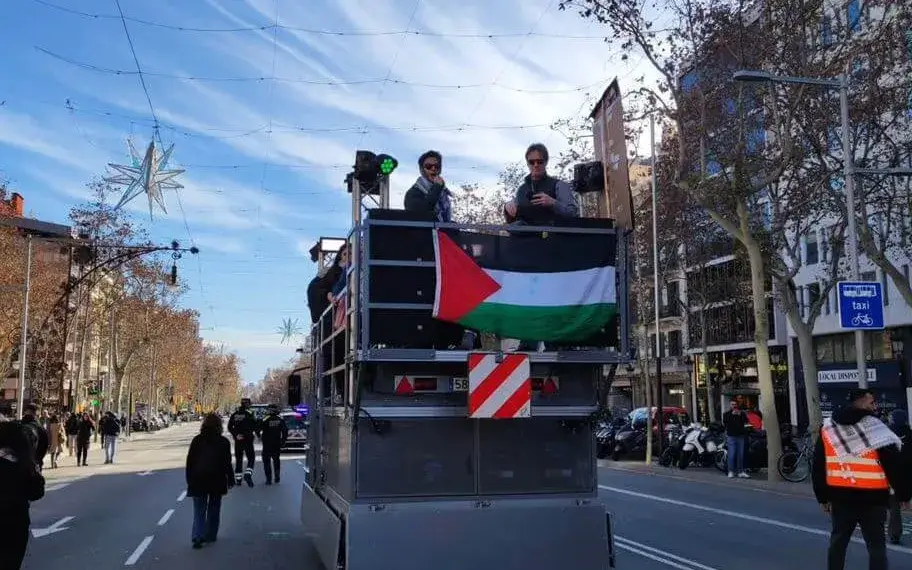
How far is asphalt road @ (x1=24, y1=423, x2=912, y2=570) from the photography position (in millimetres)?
9219

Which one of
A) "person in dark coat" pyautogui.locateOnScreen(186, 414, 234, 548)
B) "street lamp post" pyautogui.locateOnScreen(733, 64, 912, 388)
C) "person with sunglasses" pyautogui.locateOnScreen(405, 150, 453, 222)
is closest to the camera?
"person with sunglasses" pyautogui.locateOnScreen(405, 150, 453, 222)

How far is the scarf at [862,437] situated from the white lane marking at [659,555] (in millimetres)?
2696

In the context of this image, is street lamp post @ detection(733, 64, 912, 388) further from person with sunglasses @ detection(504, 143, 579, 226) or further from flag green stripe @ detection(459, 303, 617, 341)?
flag green stripe @ detection(459, 303, 617, 341)

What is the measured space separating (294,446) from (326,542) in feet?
85.9

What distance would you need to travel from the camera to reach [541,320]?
5.91 m

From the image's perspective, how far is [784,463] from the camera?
19797 millimetres

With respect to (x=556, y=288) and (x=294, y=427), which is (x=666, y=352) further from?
(x=556, y=288)

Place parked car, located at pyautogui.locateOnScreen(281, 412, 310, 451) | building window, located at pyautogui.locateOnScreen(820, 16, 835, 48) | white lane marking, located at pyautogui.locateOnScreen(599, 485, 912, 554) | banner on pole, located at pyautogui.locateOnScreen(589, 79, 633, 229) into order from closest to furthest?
banner on pole, located at pyautogui.locateOnScreen(589, 79, 633, 229) → white lane marking, located at pyautogui.locateOnScreen(599, 485, 912, 554) → building window, located at pyautogui.locateOnScreen(820, 16, 835, 48) → parked car, located at pyautogui.locateOnScreen(281, 412, 310, 451)

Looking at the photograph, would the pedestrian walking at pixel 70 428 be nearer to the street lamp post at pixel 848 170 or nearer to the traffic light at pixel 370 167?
the street lamp post at pixel 848 170

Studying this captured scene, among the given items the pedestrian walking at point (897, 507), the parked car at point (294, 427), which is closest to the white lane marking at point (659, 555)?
the pedestrian walking at point (897, 507)

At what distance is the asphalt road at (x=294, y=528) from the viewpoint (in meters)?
9.22

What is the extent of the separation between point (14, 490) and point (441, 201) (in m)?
4.11

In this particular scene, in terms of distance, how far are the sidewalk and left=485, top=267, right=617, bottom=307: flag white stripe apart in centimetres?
1293

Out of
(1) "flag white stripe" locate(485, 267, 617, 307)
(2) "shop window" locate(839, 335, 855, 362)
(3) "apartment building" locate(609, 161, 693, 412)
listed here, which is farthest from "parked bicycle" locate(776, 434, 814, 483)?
(2) "shop window" locate(839, 335, 855, 362)
